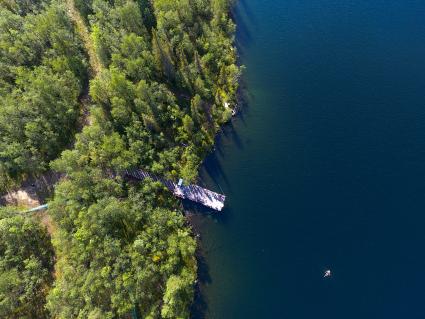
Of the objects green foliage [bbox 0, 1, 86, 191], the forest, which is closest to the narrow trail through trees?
the forest

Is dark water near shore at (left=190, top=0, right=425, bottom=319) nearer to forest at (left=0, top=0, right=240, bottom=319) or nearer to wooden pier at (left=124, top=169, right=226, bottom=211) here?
wooden pier at (left=124, top=169, right=226, bottom=211)

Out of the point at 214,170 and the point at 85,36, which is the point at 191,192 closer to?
the point at 214,170

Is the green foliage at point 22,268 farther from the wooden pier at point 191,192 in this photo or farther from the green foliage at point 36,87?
the wooden pier at point 191,192

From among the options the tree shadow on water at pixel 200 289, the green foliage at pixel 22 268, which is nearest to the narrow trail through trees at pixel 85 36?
the green foliage at pixel 22 268

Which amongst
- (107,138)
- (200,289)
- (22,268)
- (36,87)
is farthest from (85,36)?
(200,289)

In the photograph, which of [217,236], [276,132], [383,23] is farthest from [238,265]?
[383,23]

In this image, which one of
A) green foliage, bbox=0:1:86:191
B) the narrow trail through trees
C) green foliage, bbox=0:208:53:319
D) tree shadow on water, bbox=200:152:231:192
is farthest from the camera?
the narrow trail through trees

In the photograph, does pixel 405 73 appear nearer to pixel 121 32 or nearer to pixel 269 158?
pixel 269 158
